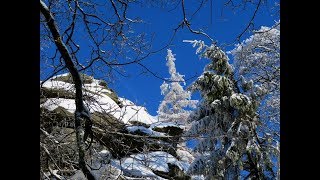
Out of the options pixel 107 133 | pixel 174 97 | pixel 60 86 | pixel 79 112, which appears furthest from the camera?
pixel 174 97

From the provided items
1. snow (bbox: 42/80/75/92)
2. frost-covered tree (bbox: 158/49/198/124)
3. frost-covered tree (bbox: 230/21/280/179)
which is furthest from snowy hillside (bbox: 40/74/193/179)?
frost-covered tree (bbox: 158/49/198/124)

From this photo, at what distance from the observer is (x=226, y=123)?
45.3 ft

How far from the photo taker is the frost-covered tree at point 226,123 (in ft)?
42.2

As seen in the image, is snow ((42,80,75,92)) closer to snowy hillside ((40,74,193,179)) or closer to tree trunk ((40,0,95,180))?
snowy hillside ((40,74,193,179))

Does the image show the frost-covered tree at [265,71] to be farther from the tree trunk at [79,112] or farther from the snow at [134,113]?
the tree trunk at [79,112]

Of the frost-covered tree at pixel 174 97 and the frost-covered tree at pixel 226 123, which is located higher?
the frost-covered tree at pixel 174 97

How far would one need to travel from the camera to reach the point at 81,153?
2.79 m

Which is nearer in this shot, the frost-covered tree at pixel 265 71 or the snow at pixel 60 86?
the snow at pixel 60 86

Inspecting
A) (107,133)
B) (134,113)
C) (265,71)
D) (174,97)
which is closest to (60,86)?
(107,133)

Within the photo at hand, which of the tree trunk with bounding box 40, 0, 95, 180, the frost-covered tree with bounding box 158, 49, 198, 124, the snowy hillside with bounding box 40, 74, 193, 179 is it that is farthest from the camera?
the frost-covered tree with bounding box 158, 49, 198, 124

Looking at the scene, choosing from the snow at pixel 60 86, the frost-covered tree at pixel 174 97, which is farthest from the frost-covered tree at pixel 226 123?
the frost-covered tree at pixel 174 97

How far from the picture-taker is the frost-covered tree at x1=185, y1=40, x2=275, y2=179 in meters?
12.9

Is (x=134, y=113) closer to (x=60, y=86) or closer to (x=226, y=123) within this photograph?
(x=60, y=86)
